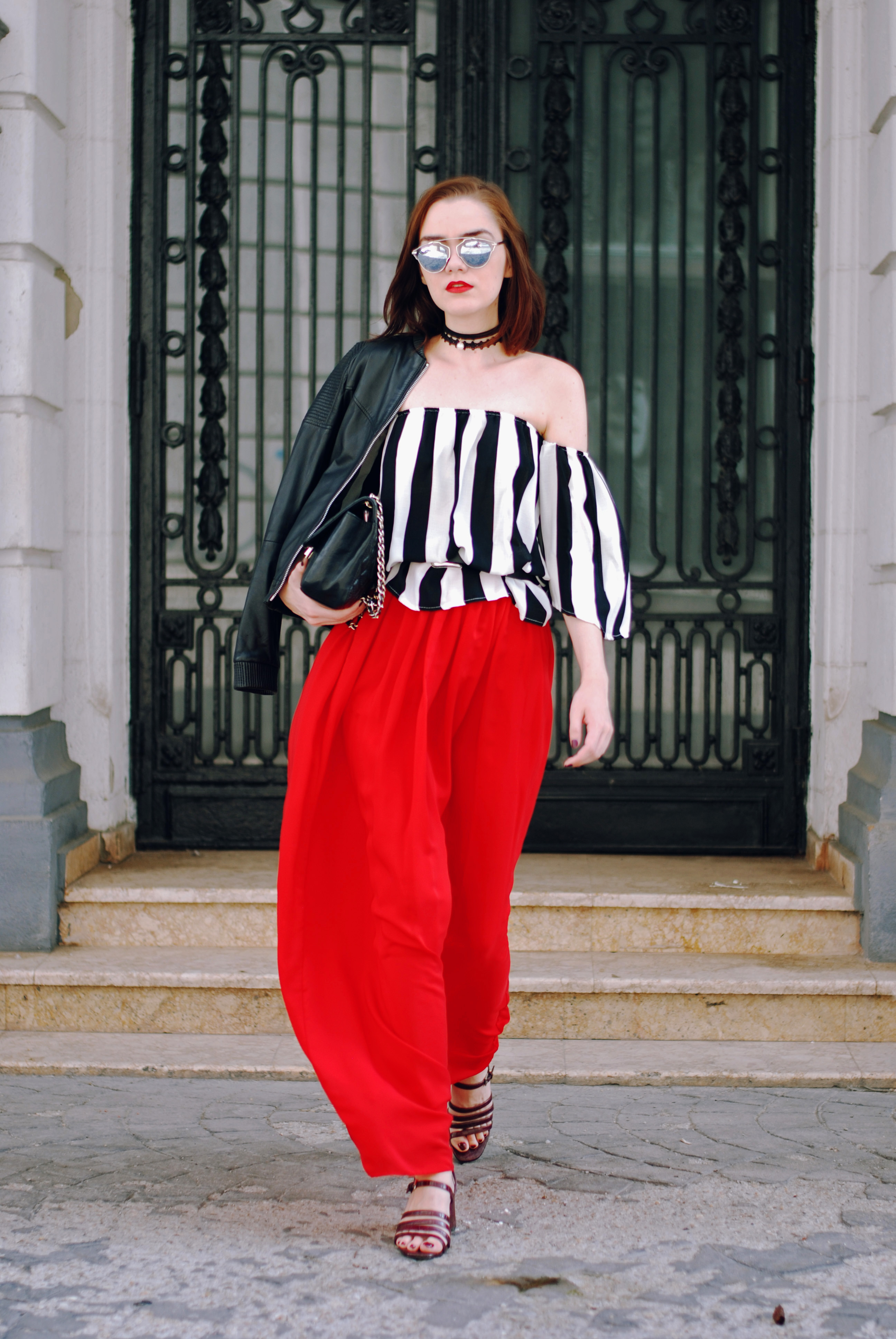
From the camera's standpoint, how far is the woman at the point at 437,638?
2.89 m

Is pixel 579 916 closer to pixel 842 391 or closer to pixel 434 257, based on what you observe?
pixel 842 391

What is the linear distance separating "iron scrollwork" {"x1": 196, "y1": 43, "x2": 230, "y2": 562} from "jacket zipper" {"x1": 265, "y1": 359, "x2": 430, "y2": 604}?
2.51 m

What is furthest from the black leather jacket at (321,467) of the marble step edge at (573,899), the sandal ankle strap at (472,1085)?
the marble step edge at (573,899)

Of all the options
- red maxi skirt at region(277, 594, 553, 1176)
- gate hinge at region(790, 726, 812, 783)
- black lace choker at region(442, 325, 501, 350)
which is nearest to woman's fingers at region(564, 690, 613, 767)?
red maxi skirt at region(277, 594, 553, 1176)

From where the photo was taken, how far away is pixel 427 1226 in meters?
2.79

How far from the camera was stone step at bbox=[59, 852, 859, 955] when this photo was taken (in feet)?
15.0

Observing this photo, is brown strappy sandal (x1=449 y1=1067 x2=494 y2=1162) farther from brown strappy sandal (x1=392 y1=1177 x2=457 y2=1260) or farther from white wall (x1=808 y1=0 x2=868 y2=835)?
white wall (x1=808 y1=0 x2=868 y2=835)

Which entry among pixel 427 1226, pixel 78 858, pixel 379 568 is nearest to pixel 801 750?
pixel 78 858

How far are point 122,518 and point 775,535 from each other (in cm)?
258

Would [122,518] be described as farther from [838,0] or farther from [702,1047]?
[838,0]

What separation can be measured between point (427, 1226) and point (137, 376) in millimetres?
3595

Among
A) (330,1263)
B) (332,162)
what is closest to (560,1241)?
(330,1263)

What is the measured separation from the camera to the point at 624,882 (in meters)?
4.81

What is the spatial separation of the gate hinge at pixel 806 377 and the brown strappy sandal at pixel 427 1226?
347 cm
